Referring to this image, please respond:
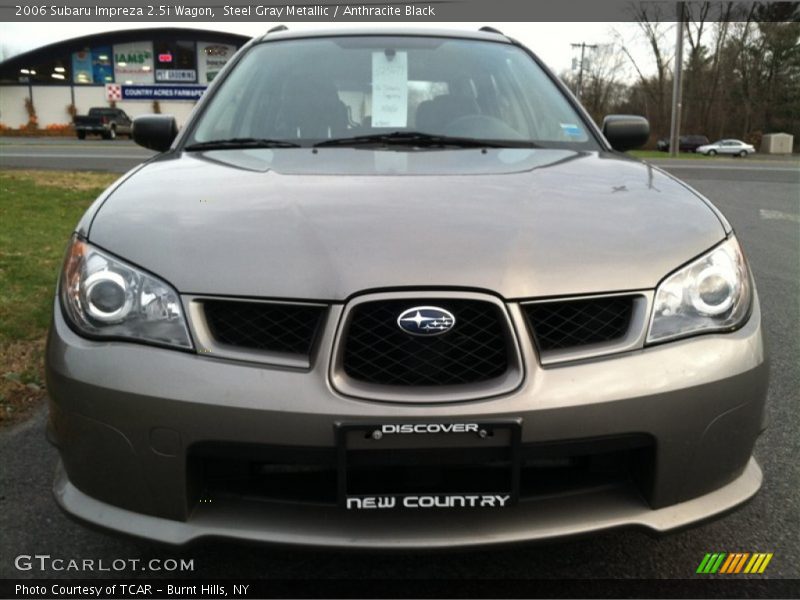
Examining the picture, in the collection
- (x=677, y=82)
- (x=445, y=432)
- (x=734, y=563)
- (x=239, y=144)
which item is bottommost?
(x=734, y=563)

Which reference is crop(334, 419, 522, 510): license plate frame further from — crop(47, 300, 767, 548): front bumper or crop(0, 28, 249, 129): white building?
crop(0, 28, 249, 129): white building

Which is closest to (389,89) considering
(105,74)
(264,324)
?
(264,324)

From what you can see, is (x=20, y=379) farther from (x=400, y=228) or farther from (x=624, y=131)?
(x=624, y=131)

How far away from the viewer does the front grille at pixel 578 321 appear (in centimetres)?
170

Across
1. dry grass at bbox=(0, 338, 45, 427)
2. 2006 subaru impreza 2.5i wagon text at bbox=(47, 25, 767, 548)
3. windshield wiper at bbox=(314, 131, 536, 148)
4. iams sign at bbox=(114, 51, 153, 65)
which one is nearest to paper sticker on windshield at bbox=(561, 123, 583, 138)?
windshield wiper at bbox=(314, 131, 536, 148)

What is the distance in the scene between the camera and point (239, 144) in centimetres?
273

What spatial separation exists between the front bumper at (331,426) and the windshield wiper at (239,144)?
1.13m

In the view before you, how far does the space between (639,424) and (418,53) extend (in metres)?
2.06

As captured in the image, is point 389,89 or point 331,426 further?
point 389,89

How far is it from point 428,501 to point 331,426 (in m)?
0.30

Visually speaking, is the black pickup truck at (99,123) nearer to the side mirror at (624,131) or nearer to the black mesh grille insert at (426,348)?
the side mirror at (624,131)

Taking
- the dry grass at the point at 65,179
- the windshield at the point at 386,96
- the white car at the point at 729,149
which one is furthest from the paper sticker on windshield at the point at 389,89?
the white car at the point at 729,149

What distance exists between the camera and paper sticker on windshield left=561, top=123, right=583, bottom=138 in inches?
114

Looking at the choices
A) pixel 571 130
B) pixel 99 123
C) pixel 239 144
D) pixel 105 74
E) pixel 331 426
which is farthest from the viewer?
pixel 105 74
